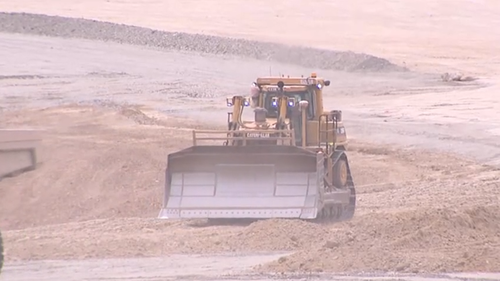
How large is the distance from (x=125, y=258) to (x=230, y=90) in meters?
25.5

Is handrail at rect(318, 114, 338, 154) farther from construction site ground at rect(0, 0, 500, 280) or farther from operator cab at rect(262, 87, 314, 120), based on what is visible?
construction site ground at rect(0, 0, 500, 280)

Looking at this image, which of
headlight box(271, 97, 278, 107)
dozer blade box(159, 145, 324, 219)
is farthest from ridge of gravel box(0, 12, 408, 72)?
dozer blade box(159, 145, 324, 219)

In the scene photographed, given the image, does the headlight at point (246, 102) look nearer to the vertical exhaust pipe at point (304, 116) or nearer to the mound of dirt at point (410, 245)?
the vertical exhaust pipe at point (304, 116)

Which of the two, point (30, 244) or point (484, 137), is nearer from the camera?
point (30, 244)

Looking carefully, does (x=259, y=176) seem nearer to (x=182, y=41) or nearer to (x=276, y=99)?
(x=276, y=99)

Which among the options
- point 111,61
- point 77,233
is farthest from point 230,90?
point 77,233

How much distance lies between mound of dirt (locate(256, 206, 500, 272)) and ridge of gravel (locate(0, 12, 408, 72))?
1036 inches

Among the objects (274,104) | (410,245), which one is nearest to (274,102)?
(274,104)

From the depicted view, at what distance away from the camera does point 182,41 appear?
47969 millimetres

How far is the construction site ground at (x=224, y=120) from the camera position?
12.8 meters

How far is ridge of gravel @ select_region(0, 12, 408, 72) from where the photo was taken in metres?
42.7

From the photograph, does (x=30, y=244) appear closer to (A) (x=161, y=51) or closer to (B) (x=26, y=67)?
(B) (x=26, y=67)

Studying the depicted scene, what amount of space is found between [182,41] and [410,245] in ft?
116

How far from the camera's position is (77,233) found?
15125 millimetres
